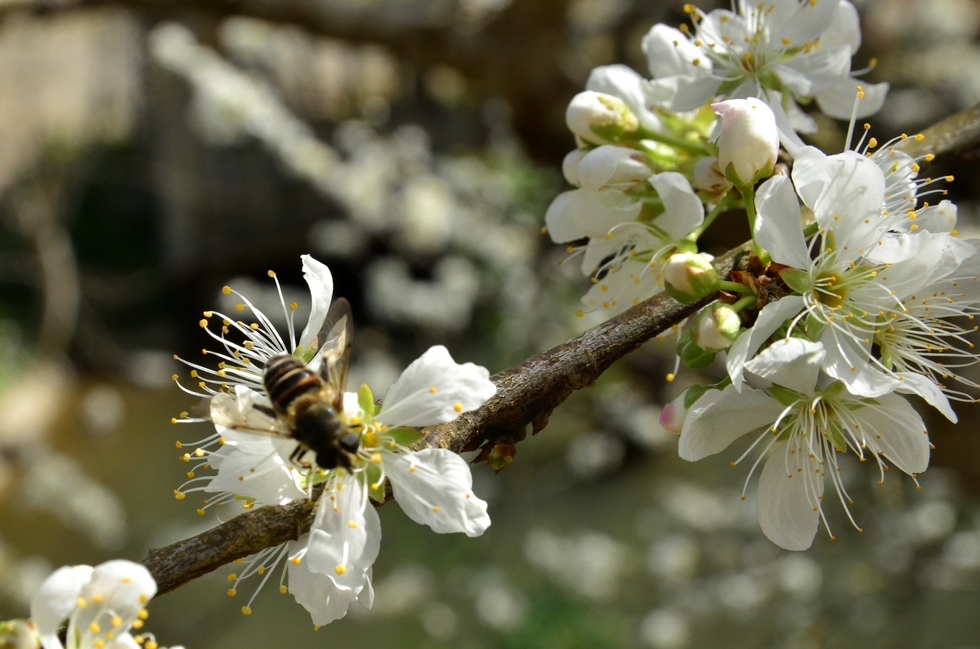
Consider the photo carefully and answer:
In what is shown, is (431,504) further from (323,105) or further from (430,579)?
(323,105)

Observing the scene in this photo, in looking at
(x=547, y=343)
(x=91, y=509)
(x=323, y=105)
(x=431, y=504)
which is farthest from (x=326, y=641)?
(x=323, y=105)

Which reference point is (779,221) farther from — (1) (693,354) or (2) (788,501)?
(2) (788,501)

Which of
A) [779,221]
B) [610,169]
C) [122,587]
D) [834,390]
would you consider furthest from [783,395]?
[122,587]

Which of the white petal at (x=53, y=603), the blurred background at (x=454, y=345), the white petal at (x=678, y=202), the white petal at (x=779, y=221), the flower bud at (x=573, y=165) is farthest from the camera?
the blurred background at (x=454, y=345)

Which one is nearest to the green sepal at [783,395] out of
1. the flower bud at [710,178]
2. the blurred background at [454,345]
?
the flower bud at [710,178]

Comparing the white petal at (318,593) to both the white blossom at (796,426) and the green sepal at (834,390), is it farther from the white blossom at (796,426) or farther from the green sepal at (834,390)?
the green sepal at (834,390)

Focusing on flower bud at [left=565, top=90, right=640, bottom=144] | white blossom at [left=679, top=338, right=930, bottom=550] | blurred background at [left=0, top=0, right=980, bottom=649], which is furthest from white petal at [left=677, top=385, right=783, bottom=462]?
blurred background at [left=0, top=0, right=980, bottom=649]

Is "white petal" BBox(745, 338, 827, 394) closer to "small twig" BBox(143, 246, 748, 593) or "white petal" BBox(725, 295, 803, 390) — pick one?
"white petal" BBox(725, 295, 803, 390)
